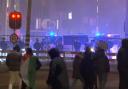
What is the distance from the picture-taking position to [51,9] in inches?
2923

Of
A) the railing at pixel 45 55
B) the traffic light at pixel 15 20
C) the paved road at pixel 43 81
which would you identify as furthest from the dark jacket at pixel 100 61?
the railing at pixel 45 55

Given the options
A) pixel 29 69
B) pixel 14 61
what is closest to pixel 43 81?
pixel 14 61

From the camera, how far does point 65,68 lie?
12.3m

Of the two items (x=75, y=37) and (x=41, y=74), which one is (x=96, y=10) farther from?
(x=41, y=74)

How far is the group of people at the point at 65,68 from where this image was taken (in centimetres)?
1209

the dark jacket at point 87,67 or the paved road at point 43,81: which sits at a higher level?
the dark jacket at point 87,67

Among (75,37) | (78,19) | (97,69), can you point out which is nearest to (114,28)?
(78,19)

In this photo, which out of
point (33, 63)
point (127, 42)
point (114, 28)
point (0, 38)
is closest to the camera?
point (127, 42)

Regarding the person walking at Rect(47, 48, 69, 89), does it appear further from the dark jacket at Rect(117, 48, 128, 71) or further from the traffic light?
the traffic light

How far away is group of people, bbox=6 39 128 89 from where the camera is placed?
12086 mm

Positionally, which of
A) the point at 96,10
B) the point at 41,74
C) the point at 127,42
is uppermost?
the point at 96,10

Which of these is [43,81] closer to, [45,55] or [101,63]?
[101,63]

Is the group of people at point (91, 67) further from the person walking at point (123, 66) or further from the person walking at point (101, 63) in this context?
the person walking at point (123, 66)

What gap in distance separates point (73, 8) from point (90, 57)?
56.5m
